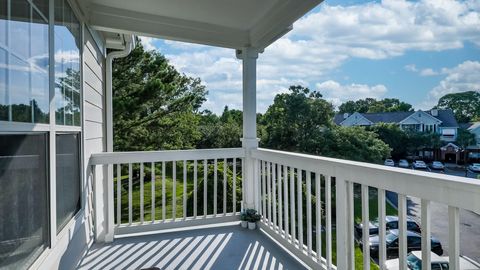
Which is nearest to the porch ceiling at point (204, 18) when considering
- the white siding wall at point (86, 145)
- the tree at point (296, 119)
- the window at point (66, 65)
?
the white siding wall at point (86, 145)

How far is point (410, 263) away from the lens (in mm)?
1730

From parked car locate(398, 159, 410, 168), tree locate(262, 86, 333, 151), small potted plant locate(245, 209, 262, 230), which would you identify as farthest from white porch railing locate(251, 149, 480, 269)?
tree locate(262, 86, 333, 151)

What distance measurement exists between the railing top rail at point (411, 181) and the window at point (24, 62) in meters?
1.89

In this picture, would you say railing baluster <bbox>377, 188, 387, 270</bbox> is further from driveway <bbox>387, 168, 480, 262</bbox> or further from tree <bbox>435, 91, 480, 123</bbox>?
tree <bbox>435, 91, 480, 123</bbox>

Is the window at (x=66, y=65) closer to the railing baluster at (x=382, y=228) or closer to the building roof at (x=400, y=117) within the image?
the railing baluster at (x=382, y=228)

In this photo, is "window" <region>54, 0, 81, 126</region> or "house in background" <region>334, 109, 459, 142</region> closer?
"window" <region>54, 0, 81, 126</region>

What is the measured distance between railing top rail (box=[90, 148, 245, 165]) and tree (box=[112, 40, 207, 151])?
17.3 feet

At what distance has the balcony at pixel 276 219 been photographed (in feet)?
4.75

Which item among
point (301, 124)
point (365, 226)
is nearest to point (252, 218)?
point (365, 226)

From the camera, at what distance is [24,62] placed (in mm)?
1459

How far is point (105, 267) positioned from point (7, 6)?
2180mm

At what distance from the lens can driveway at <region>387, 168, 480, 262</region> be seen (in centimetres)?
128

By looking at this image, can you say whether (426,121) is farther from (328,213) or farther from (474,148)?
(328,213)

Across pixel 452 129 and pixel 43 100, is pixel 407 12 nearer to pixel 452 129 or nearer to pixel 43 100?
pixel 452 129
